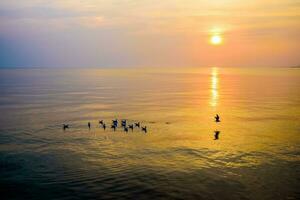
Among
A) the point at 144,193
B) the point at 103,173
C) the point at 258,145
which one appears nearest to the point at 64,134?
the point at 103,173

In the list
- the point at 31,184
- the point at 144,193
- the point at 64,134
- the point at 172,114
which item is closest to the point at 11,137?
the point at 64,134

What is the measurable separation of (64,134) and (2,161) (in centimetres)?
1522

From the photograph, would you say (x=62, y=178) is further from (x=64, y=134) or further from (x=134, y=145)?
(x=64, y=134)

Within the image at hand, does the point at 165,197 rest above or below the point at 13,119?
below

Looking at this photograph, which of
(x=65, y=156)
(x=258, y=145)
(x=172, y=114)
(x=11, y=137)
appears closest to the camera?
(x=65, y=156)

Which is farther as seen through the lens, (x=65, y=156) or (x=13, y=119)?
(x=13, y=119)

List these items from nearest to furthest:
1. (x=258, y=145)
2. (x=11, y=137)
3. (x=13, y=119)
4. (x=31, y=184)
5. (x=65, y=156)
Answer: (x=31, y=184) → (x=65, y=156) → (x=258, y=145) → (x=11, y=137) → (x=13, y=119)

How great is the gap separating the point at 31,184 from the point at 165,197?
13165 mm

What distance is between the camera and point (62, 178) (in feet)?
109

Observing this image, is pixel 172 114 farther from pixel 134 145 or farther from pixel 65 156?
pixel 65 156

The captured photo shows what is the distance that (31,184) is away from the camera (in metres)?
31.6

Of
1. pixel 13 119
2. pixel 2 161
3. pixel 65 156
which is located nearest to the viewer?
pixel 2 161

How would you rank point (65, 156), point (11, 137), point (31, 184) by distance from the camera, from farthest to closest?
point (11, 137), point (65, 156), point (31, 184)

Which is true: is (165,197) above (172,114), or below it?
below
